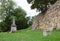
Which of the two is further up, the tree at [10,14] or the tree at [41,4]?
the tree at [41,4]

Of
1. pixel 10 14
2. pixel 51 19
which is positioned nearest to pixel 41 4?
pixel 51 19

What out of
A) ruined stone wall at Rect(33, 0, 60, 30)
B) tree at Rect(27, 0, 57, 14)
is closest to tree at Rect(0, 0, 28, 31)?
tree at Rect(27, 0, 57, 14)

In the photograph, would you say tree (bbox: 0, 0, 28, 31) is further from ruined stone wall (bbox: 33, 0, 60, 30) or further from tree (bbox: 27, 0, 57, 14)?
ruined stone wall (bbox: 33, 0, 60, 30)

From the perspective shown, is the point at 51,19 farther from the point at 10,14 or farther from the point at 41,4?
the point at 10,14

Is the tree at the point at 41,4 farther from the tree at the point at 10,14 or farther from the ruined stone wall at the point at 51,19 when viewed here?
the tree at the point at 10,14

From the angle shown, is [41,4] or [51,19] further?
[41,4]

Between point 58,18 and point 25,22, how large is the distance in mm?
23382

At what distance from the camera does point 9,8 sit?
176 feet

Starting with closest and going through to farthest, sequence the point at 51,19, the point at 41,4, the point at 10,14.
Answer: the point at 51,19
the point at 41,4
the point at 10,14

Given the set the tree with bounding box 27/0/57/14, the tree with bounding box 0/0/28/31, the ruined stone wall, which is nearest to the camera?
the ruined stone wall

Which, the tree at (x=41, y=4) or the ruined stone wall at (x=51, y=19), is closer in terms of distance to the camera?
the ruined stone wall at (x=51, y=19)

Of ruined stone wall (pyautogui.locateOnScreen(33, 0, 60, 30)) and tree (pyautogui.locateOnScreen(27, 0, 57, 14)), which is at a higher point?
tree (pyautogui.locateOnScreen(27, 0, 57, 14))

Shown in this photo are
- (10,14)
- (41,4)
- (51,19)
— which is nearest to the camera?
(51,19)

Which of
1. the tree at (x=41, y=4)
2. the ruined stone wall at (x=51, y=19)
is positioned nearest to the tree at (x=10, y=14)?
the tree at (x=41, y=4)
